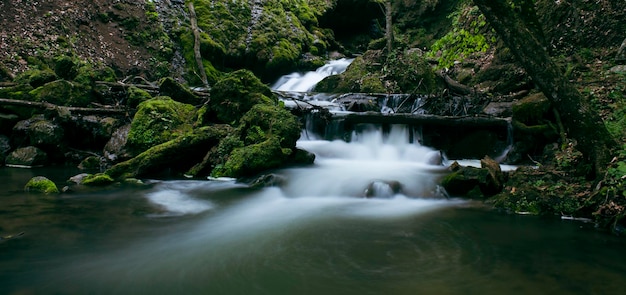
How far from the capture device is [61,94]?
10070 mm

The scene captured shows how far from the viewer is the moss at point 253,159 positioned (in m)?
7.74

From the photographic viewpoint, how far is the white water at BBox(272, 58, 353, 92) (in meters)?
18.1

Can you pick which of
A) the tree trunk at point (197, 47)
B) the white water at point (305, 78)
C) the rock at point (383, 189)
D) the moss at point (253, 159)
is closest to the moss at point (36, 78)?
the tree trunk at point (197, 47)

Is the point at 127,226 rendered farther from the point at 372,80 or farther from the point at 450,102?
the point at 372,80

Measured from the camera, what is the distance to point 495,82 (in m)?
12.5

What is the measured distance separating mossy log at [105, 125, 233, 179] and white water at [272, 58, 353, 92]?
9508mm

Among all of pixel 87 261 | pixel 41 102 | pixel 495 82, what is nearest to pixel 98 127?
pixel 41 102

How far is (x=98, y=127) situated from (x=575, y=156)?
10.5m

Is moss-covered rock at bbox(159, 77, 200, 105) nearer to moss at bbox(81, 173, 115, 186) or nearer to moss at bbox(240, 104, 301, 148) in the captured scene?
moss at bbox(240, 104, 301, 148)

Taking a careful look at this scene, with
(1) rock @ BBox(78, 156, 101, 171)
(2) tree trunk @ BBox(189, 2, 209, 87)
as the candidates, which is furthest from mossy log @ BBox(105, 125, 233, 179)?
(2) tree trunk @ BBox(189, 2, 209, 87)

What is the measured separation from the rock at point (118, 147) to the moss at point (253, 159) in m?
2.53

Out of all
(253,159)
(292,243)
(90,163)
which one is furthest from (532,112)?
(90,163)

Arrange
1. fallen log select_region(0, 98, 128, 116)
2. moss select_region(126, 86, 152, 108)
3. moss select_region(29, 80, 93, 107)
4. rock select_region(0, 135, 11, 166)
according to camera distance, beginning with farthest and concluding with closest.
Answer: moss select_region(126, 86, 152, 108), moss select_region(29, 80, 93, 107), fallen log select_region(0, 98, 128, 116), rock select_region(0, 135, 11, 166)

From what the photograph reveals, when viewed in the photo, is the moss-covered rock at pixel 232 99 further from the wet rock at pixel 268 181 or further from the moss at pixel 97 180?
the moss at pixel 97 180
